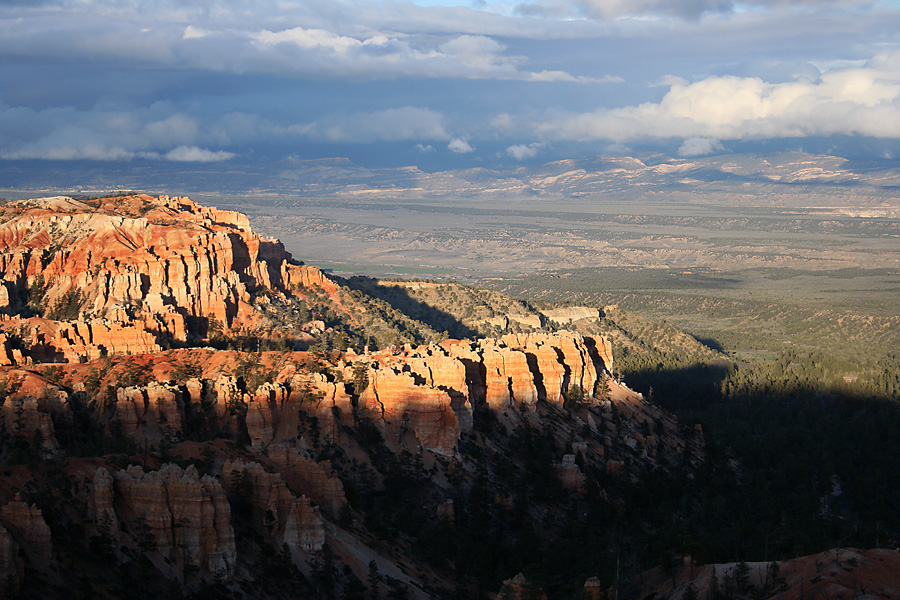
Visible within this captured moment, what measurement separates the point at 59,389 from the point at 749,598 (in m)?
43.8

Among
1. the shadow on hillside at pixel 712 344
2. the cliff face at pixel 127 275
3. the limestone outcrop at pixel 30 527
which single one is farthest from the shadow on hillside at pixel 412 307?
the limestone outcrop at pixel 30 527

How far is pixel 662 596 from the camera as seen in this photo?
53.2m

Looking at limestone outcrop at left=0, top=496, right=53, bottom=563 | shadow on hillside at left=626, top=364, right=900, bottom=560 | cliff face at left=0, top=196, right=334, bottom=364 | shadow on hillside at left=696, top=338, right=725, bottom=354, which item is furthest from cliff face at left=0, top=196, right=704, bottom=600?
shadow on hillside at left=696, top=338, right=725, bottom=354

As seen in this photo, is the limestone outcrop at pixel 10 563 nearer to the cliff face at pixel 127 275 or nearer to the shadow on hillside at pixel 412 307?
the cliff face at pixel 127 275

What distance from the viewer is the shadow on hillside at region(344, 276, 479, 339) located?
146875mm

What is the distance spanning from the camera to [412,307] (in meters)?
154

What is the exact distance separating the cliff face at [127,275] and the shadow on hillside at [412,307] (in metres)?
19.6

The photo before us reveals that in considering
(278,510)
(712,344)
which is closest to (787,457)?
(278,510)

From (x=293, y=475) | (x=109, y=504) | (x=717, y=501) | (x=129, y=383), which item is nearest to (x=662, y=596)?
(x=293, y=475)

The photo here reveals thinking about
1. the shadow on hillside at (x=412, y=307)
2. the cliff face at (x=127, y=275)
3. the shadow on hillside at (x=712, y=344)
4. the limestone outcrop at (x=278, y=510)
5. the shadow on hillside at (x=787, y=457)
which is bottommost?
the shadow on hillside at (x=712, y=344)

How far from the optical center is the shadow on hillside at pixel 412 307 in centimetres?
14688

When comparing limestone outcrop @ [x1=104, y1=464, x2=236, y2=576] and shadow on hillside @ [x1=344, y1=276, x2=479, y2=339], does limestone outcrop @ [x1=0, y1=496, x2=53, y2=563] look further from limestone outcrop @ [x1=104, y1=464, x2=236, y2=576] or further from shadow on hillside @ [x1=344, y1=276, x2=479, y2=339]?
shadow on hillside @ [x1=344, y1=276, x2=479, y2=339]

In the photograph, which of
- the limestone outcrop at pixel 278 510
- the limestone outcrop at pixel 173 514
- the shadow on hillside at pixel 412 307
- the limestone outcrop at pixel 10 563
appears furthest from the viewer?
the shadow on hillside at pixel 412 307

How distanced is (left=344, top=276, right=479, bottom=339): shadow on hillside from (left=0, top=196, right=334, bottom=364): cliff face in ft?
64.3
